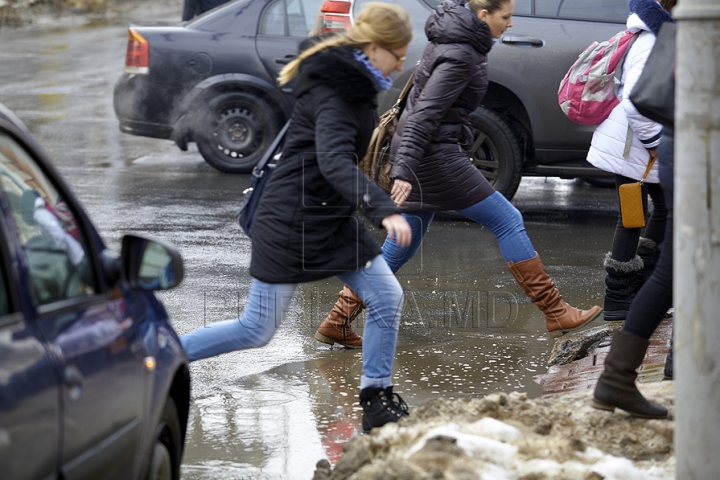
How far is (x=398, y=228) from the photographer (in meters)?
3.63

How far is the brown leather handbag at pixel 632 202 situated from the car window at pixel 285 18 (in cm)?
501

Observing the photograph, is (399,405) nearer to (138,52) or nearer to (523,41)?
(523,41)

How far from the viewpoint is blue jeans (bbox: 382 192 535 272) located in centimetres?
507

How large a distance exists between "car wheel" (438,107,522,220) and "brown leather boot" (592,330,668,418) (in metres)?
4.49

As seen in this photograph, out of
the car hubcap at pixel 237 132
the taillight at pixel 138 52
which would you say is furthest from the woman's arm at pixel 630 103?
the taillight at pixel 138 52

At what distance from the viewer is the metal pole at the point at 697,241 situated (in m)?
2.60

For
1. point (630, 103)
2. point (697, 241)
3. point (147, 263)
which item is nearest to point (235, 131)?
point (630, 103)

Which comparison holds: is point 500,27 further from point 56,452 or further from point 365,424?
point 56,452

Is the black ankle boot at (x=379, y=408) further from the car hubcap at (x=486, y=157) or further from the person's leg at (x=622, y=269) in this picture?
the car hubcap at (x=486, y=157)

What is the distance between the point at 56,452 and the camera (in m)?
2.16

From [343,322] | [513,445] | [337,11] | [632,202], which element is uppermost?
[337,11]

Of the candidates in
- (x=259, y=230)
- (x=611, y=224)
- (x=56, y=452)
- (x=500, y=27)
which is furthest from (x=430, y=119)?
(x=611, y=224)

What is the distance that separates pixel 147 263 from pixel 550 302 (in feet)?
9.07

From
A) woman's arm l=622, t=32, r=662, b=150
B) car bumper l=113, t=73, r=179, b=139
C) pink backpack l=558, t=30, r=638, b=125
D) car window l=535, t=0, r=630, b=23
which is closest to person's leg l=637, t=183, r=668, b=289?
woman's arm l=622, t=32, r=662, b=150
